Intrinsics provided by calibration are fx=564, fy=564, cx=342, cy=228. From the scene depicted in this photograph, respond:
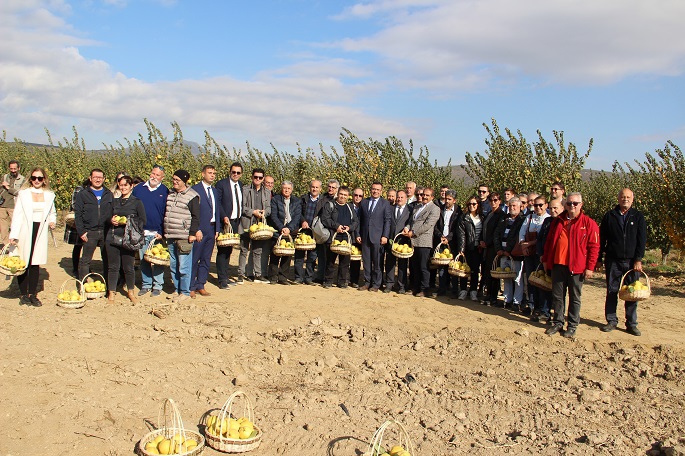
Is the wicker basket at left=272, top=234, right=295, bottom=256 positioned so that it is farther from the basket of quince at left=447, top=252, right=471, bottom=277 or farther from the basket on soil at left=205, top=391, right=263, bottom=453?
the basket on soil at left=205, top=391, right=263, bottom=453

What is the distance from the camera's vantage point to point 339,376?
6.49 meters

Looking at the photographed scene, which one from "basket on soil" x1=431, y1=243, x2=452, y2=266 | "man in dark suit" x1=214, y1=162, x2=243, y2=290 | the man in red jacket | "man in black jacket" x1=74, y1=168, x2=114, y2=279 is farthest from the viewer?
"man in dark suit" x1=214, y1=162, x2=243, y2=290

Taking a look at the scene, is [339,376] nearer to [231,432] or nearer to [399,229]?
[231,432]

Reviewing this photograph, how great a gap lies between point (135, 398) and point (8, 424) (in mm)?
1116

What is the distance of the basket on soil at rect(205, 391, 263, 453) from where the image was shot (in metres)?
4.75

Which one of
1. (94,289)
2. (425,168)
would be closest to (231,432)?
(94,289)

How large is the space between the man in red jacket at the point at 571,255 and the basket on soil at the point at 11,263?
769cm

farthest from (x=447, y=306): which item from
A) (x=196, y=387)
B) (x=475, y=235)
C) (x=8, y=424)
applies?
(x=8, y=424)

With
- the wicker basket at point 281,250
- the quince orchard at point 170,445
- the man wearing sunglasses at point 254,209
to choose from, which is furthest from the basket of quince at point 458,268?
the quince orchard at point 170,445

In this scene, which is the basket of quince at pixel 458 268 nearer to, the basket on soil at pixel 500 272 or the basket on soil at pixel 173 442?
the basket on soil at pixel 500 272

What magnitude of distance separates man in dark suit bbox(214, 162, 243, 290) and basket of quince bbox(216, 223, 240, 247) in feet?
0.32

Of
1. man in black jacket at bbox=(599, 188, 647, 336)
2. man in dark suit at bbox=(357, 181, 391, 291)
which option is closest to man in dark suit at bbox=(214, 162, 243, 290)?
man in dark suit at bbox=(357, 181, 391, 291)

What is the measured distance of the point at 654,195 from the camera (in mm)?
15180

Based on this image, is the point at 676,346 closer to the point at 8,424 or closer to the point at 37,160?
the point at 8,424
